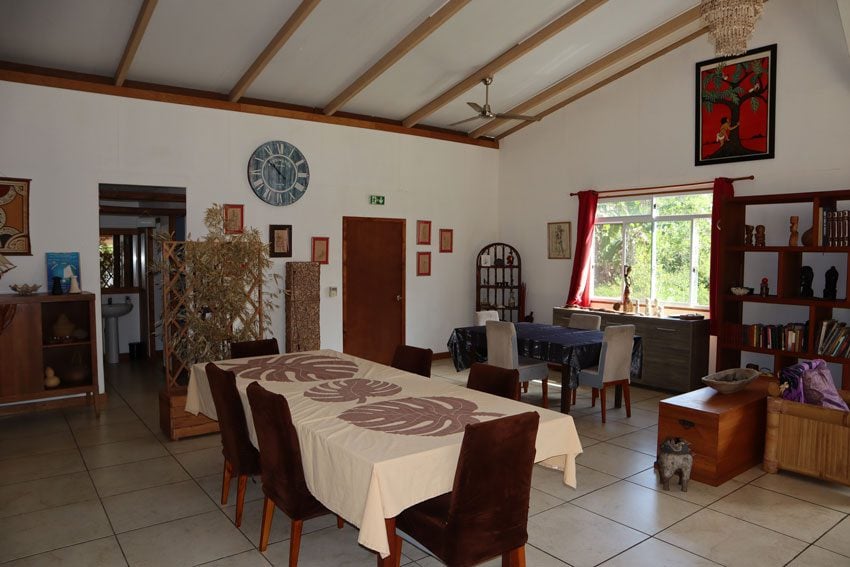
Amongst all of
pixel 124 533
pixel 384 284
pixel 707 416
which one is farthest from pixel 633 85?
pixel 124 533

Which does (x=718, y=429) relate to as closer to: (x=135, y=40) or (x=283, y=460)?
(x=283, y=460)

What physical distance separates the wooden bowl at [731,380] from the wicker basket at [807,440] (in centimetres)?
22

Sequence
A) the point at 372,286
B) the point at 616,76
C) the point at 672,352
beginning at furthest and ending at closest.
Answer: the point at 372,286
the point at 616,76
the point at 672,352

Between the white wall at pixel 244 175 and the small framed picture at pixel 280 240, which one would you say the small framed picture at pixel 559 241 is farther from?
the small framed picture at pixel 280 240

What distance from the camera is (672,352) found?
6.35 m

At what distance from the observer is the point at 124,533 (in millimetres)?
3234

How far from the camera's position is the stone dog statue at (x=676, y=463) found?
3812 mm

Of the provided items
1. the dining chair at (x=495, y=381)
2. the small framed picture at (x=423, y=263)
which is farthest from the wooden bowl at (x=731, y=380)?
the small framed picture at (x=423, y=263)

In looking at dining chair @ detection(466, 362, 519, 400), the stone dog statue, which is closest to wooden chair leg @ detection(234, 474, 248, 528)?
dining chair @ detection(466, 362, 519, 400)

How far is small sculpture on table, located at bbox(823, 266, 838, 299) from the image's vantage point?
16.9 feet

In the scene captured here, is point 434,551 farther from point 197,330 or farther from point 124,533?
point 197,330

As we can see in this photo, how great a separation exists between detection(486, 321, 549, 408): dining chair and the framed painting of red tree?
2950 millimetres

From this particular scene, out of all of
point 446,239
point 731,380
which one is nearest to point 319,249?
point 446,239

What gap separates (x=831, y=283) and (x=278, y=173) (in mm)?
5492
